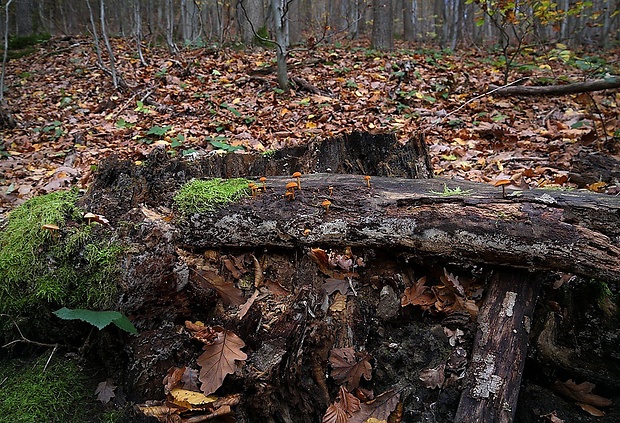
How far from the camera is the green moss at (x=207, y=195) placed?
104 inches

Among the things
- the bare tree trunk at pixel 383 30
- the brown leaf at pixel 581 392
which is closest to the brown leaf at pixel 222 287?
the brown leaf at pixel 581 392

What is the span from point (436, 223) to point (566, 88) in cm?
689

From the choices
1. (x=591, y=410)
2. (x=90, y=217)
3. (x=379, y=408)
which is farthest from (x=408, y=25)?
(x=379, y=408)

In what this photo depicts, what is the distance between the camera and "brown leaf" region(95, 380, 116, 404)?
210cm

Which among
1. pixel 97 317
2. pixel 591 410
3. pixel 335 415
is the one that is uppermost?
pixel 97 317

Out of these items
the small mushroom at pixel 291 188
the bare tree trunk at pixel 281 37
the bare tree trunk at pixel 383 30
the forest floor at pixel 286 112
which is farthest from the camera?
the bare tree trunk at pixel 383 30

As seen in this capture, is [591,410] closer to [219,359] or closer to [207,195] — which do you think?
[219,359]

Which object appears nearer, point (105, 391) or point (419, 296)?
point (105, 391)

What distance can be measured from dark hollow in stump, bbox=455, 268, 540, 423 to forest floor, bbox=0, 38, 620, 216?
209 cm

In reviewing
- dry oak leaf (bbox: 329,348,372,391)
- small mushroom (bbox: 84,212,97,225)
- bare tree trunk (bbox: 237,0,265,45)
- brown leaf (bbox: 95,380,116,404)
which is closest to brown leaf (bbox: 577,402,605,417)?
dry oak leaf (bbox: 329,348,372,391)

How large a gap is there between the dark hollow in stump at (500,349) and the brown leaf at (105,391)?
1.70 metres

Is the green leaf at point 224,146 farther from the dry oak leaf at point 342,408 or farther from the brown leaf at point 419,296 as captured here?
the dry oak leaf at point 342,408

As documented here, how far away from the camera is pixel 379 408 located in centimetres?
206

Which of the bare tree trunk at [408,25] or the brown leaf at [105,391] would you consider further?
the bare tree trunk at [408,25]
